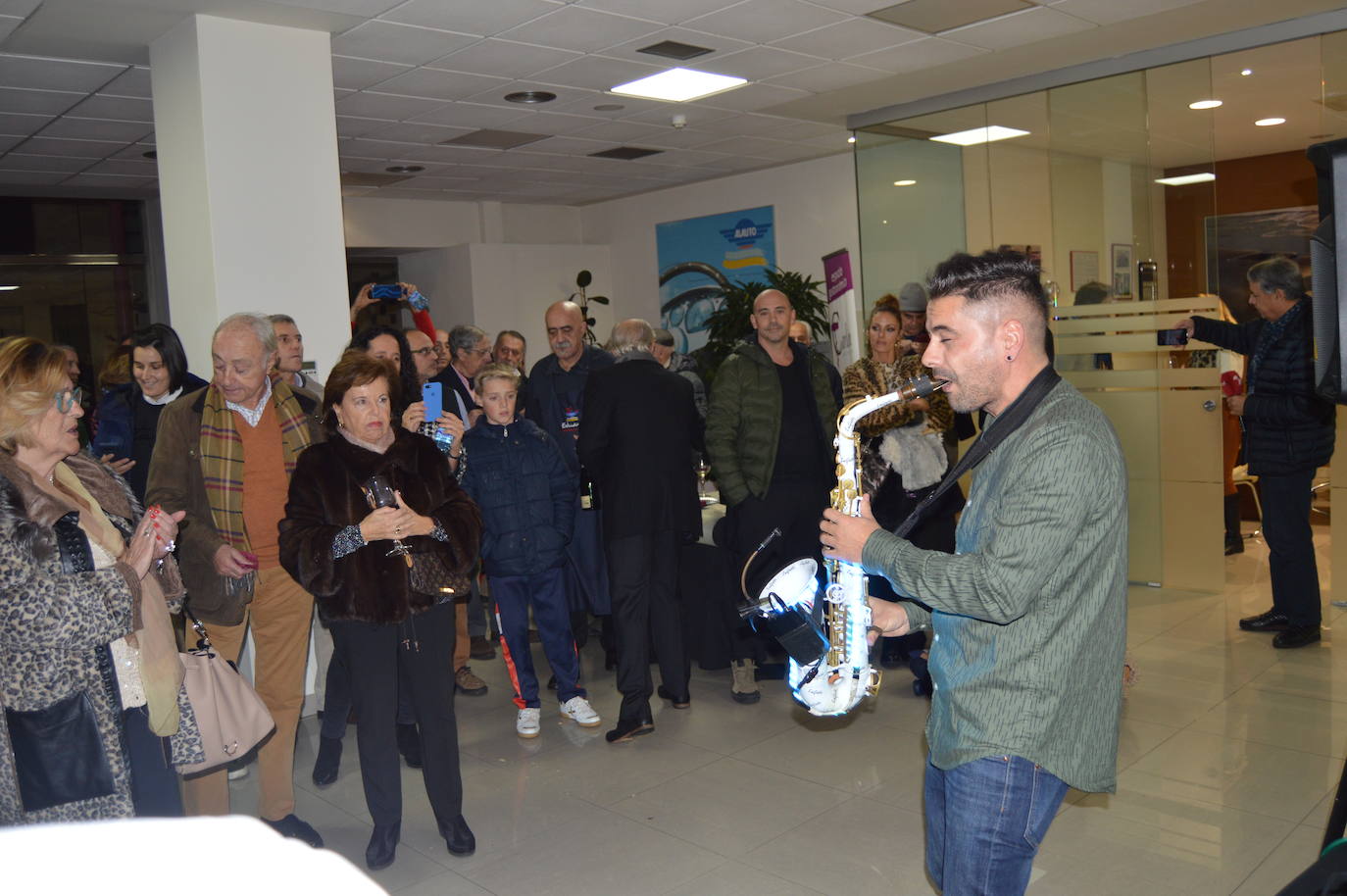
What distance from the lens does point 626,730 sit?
4.41 meters

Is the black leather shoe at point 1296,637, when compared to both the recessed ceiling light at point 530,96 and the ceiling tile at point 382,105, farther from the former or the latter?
the ceiling tile at point 382,105

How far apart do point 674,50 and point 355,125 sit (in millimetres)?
2749

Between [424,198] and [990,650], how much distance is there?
35.5 feet

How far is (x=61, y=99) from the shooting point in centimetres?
646

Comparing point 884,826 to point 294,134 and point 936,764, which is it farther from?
point 294,134

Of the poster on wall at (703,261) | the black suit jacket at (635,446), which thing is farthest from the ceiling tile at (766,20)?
the poster on wall at (703,261)

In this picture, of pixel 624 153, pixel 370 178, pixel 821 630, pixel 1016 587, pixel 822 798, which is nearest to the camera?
pixel 1016 587

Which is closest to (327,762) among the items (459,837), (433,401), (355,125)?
(459,837)

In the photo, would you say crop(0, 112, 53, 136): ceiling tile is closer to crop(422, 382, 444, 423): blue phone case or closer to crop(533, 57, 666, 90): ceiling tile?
crop(533, 57, 666, 90): ceiling tile

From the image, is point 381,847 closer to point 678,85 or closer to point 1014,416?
point 1014,416

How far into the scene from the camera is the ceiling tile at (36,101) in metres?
6.26

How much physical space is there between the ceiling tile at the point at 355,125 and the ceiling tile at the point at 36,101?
5.42ft

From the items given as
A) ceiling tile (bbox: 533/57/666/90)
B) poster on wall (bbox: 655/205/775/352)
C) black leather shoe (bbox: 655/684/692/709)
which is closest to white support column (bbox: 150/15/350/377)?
ceiling tile (bbox: 533/57/666/90)

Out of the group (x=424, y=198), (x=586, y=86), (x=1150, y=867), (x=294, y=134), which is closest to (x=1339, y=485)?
(x=1150, y=867)
